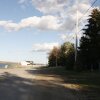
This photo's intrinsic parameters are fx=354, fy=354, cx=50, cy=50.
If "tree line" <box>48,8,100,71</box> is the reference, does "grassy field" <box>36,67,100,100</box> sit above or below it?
below

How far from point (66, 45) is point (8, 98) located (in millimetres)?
103857

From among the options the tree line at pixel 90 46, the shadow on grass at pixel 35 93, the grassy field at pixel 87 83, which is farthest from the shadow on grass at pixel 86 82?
the tree line at pixel 90 46

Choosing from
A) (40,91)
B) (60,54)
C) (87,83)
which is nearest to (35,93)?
(40,91)

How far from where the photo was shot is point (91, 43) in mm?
59250

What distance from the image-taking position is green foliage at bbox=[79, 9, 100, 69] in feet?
A: 190

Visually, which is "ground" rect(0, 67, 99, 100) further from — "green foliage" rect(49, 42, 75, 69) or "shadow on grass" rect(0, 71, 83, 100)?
"green foliage" rect(49, 42, 75, 69)

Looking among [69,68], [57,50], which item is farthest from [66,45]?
[69,68]

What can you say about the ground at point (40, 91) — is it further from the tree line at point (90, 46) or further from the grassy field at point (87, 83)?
the tree line at point (90, 46)

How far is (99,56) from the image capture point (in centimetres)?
5778

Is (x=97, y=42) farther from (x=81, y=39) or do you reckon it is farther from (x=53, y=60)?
(x=53, y=60)

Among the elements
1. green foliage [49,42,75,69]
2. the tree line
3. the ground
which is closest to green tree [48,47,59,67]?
green foliage [49,42,75,69]

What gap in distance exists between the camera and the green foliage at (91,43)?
5797cm

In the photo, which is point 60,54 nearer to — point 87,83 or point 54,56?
point 54,56

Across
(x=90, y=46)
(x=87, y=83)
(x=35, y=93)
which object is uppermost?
(x=90, y=46)
